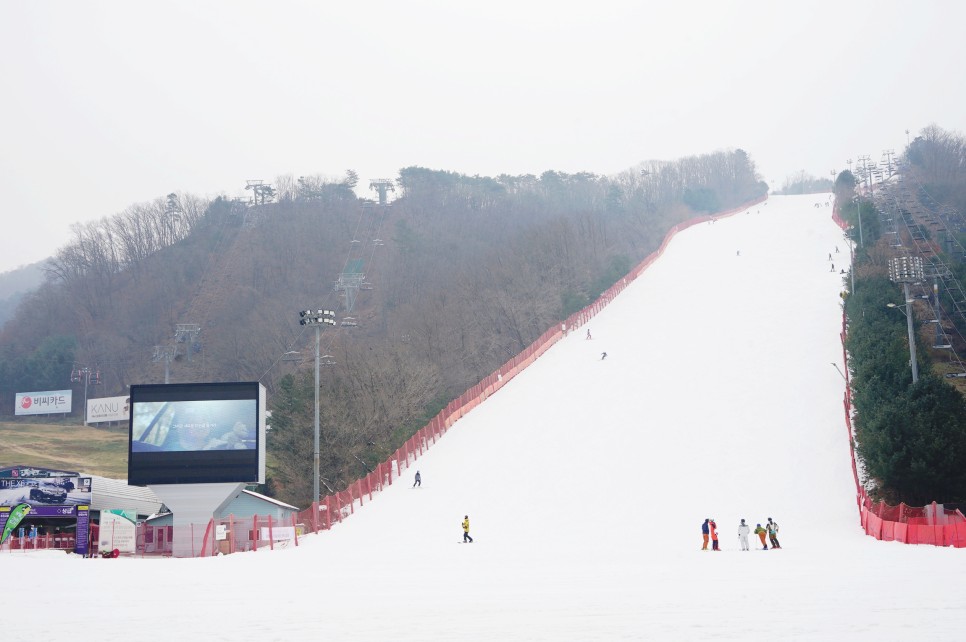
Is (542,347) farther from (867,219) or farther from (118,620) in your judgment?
(118,620)

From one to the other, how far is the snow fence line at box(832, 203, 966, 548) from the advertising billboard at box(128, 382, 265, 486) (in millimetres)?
17269

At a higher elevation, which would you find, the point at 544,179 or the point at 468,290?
the point at 544,179

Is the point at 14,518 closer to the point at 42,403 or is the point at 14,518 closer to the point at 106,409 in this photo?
the point at 106,409

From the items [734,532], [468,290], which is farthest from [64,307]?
[734,532]

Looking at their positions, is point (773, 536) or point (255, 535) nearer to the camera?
point (773, 536)

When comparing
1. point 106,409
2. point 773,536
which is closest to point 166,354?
point 106,409

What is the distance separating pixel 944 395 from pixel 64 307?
10573cm

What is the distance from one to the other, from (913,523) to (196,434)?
65.3ft

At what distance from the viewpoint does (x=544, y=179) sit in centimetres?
15150

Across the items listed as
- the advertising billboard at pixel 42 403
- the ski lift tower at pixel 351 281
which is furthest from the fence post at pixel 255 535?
the ski lift tower at pixel 351 281

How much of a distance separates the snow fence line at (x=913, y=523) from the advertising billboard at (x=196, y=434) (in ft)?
56.7

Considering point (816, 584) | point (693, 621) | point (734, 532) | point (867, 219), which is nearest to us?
point (693, 621)

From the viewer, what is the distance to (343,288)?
105 m

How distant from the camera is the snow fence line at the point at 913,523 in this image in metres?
21.6
